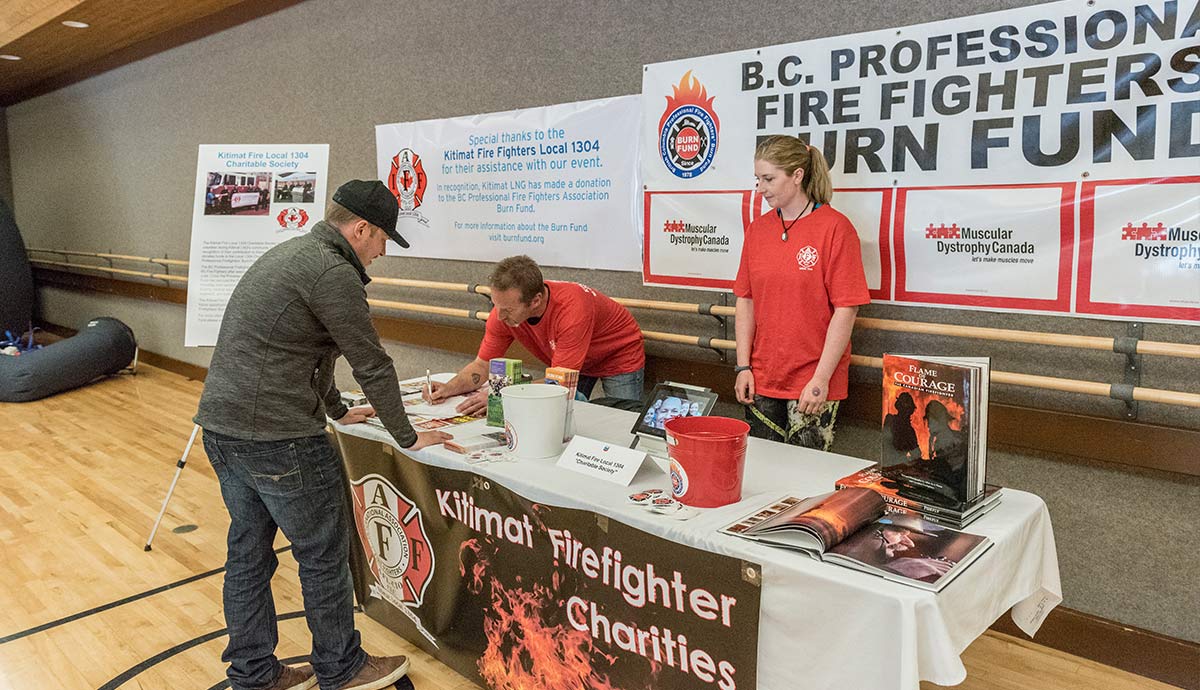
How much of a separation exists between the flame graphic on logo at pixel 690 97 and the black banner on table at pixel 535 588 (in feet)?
5.59

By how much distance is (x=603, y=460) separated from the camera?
1815 millimetres

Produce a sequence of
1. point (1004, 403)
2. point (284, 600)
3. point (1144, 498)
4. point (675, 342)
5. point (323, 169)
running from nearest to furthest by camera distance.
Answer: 1. point (1144, 498)
2. point (1004, 403)
3. point (284, 600)
4. point (675, 342)
5. point (323, 169)

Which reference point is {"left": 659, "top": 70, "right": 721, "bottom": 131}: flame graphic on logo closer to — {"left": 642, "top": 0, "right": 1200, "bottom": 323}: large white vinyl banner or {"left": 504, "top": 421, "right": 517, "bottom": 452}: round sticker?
{"left": 642, "top": 0, "right": 1200, "bottom": 323}: large white vinyl banner

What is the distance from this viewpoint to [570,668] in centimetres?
178

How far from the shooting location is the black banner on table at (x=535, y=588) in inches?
58.9

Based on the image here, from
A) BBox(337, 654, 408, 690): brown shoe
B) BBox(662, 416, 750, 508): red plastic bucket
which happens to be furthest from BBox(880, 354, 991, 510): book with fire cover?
BBox(337, 654, 408, 690): brown shoe

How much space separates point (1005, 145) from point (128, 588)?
10.8 ft

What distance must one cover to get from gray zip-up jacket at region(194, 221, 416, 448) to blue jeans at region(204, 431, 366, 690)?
70 mm

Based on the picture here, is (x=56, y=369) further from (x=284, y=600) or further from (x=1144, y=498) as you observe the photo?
(x=1144, y=498)

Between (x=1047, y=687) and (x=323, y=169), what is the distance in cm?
331

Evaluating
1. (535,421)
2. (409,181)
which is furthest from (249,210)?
(535,421)

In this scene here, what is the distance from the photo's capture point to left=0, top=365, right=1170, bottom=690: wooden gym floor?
2287mm

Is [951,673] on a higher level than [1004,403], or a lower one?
lower

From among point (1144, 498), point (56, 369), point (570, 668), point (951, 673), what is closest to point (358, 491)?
point (570, 668)
